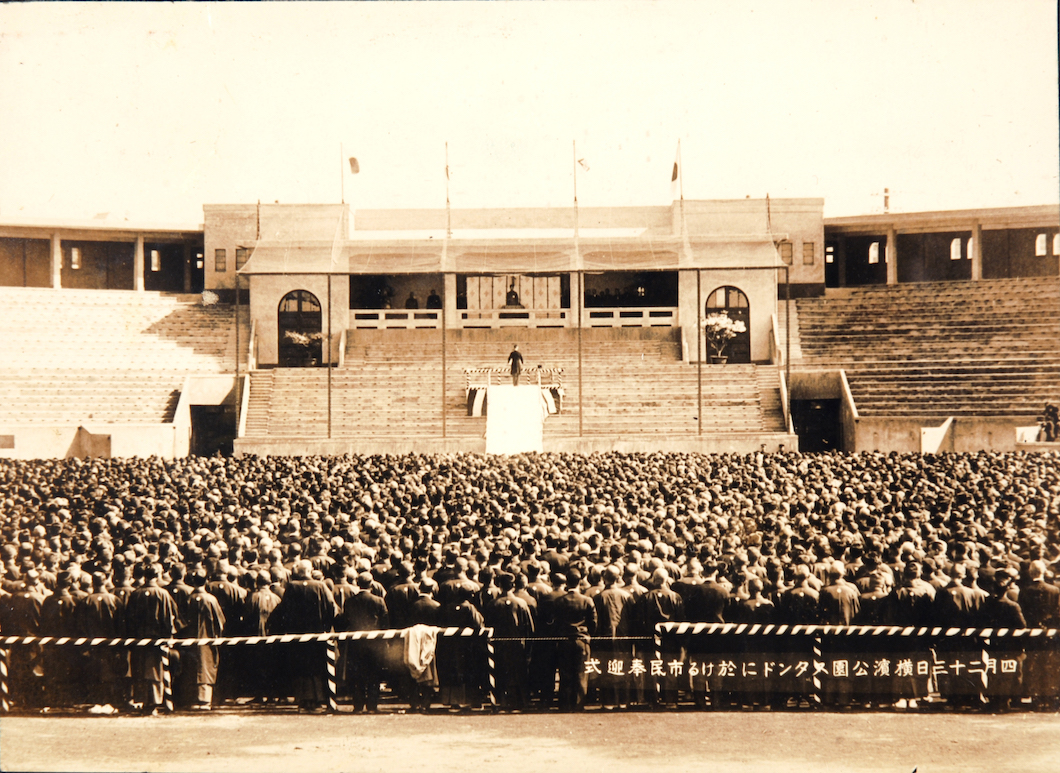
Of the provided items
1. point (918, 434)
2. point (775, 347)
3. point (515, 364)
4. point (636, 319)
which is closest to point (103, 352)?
point (515, 364)

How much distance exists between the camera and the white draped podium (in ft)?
97.1

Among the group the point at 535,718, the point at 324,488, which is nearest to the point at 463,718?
the point at 535,718

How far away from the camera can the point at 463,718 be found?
9.91 metres

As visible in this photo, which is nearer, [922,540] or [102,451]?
[922,540]

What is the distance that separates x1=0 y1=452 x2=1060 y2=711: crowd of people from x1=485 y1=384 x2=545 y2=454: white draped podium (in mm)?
14643

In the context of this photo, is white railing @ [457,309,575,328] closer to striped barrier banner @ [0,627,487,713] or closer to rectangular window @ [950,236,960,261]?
rectangular window @ [950,236,960,261]

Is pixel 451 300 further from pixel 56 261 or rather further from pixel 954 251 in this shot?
pixel 954 251

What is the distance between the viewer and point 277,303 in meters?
39.7

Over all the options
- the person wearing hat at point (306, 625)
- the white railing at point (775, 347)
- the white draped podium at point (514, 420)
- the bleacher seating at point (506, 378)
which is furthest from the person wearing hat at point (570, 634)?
the white railing at point (775, 347)

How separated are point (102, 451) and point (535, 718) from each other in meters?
22.8

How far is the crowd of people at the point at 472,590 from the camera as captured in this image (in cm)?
1005

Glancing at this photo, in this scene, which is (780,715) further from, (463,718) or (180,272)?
(180,272)

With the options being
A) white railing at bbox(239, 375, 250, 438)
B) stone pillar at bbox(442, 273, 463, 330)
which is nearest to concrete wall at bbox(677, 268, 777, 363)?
stone pillar at bbox(442, 273, 463, 330)

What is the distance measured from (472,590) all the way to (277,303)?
31.4 metres
